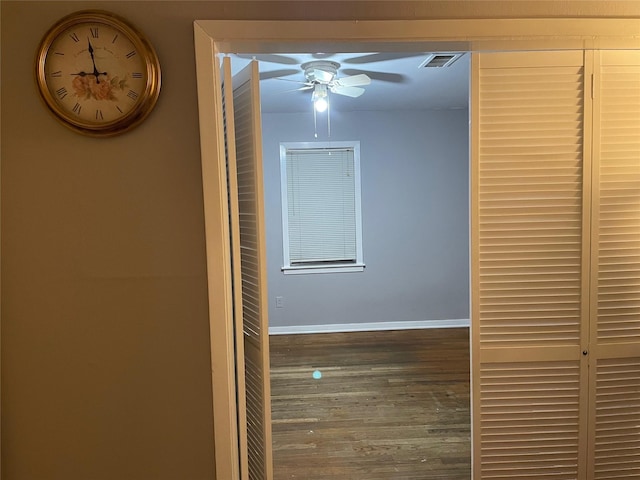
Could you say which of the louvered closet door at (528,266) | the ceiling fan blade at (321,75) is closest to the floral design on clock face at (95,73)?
the louvered closet door at (528,266)

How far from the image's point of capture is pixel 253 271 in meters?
1.74

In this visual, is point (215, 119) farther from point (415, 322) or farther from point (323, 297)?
point (415, 322)

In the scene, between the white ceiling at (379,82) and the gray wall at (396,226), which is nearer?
the white ceiling at (379,82)

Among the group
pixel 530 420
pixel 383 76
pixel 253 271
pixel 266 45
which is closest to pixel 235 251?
pixel 253 271

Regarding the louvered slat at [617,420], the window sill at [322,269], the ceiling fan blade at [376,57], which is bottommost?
the louvered slat at [617,420]

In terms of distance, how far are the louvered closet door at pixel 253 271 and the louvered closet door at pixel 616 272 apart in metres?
1.31

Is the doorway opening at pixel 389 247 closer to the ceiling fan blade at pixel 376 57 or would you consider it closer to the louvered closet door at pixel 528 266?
the ceiling fan blade at pixel 376 57

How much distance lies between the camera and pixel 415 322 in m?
5.11

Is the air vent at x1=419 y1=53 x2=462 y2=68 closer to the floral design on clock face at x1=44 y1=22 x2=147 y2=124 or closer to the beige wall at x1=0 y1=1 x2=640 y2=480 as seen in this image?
the beige wall at x1=0 y1=1 x2=640 y2=480

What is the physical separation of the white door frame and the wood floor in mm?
1082

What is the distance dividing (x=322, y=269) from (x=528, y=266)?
10.9 ft

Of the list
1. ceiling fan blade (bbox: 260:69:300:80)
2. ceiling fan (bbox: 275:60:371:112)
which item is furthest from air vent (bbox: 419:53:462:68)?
ceiling fan blade (bbox: 260:69:300:80)

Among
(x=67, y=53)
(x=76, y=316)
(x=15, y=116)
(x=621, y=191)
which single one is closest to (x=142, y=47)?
(x=67, y=53)

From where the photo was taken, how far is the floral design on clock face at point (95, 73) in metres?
1.50
